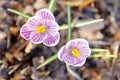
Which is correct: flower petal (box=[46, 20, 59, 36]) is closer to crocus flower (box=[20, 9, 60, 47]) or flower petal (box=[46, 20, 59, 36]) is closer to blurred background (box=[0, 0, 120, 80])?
crocus flower (box=[20, 9, 60, 47])

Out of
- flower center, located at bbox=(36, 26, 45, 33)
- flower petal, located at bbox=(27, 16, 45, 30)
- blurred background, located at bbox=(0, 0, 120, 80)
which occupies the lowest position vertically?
blurred background, located at bbox=(0, 0, 120, 80)

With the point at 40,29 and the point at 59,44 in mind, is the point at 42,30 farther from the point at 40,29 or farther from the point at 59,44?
the point at 59,44

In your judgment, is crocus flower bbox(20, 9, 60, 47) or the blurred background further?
the blurred background

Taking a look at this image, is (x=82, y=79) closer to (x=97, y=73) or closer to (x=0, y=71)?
(x=97, y=73)

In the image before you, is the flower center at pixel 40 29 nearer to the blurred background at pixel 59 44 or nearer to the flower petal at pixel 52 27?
the flower petal at pixel 52 27

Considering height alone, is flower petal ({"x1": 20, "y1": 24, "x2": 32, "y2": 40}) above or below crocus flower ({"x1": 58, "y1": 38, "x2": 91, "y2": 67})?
above

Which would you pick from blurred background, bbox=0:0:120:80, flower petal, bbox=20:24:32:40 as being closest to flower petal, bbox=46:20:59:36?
flower petal, bbox=20:24:32:40

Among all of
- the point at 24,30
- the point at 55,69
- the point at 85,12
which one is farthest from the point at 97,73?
the point at 24,30

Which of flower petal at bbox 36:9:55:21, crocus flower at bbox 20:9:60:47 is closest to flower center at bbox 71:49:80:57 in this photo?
crocus flower at bbox 20:9:60:47
